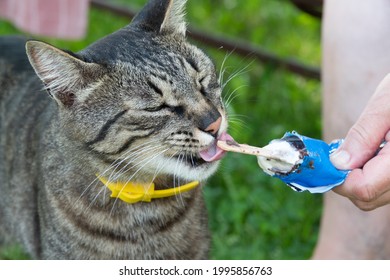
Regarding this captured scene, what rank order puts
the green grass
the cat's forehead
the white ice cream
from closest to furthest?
the white ice cream
the cat's forehead
the green grass

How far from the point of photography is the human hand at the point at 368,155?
5.45 feet

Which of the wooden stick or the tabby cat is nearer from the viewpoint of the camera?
the wooden stick

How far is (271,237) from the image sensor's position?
2.67m

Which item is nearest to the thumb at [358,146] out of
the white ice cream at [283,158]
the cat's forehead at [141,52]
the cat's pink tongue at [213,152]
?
the white ice cream at [283,158]

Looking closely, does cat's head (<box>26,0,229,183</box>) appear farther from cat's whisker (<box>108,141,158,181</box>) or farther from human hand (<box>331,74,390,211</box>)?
human hand (<box>331,74,390,211</box>)

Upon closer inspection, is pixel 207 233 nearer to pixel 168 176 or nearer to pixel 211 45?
pixel 168 176

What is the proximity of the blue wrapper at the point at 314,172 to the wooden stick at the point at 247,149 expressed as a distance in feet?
0.16

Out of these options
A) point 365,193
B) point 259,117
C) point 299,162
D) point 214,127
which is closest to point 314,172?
point 299,162

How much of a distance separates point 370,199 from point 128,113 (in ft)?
2.07

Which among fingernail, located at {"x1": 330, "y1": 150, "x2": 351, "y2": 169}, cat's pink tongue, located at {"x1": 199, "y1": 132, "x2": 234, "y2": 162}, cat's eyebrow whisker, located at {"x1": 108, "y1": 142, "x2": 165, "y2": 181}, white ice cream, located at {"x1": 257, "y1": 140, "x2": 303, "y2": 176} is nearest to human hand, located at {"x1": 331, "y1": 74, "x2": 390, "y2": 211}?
fingernail, located at {"x1": 330, "y1": 150, "x2": 351, "y2": 169}

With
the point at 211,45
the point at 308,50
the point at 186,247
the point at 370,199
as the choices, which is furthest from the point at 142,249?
the point at 308,50

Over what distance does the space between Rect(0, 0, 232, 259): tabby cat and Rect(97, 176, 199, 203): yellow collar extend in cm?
2

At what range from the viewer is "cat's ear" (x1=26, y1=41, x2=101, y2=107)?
172 cm

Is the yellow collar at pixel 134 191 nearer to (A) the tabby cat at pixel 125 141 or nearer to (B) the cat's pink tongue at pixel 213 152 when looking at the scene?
(A) the tabby cat at pixel 125 141
